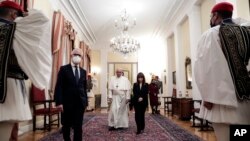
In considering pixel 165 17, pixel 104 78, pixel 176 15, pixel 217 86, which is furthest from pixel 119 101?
pixel 104 78

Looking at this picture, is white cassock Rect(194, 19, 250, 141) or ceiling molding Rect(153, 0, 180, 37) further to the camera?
ceiling molding Rect(153, 0, 180, 37)

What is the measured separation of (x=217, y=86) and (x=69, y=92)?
2.21 meters

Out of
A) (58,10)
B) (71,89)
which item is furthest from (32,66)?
(58,10)

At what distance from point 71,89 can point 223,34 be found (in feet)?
7.51

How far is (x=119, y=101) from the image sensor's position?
5961 millimetres

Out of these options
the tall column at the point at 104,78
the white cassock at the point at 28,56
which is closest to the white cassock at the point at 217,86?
the white cassock at the point at 28,56

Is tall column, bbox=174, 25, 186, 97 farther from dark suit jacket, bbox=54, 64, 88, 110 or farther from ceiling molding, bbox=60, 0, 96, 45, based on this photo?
dark suit jacket, bbox=54, 64, 88, 110

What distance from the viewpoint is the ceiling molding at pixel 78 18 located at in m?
8.10

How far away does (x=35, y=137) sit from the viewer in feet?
15.9

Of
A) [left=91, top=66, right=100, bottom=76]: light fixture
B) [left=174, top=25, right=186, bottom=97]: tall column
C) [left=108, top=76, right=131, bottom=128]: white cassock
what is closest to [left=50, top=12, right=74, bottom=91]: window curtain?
Result: [left=108, top=76, right=131, bottom=128]: white cassock

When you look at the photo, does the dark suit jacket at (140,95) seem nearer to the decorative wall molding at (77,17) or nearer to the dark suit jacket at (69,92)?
the dark suit jacket at (69,92)

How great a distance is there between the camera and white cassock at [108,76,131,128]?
5871 mm

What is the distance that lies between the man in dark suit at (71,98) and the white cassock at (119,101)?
8.05 ft

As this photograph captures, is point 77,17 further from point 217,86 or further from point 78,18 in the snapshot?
point 217,86
